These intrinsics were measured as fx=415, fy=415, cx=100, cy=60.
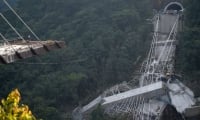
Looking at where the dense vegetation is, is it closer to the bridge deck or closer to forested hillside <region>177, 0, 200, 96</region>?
forested hillside <region>177, 0, 200, 96</region>

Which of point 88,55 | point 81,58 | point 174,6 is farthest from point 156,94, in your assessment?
point 174,6

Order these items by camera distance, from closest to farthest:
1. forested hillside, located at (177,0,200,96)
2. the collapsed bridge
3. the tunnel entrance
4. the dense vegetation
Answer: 1. the collapsed bridge
2. forested hillside, located at (177,0,200,96)
3. the dense vegetation
4. the tunnel entrance

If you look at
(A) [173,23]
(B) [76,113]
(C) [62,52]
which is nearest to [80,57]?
(C) [62,52]

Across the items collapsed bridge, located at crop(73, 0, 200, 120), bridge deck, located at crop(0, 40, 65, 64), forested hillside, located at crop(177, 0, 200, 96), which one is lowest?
collapsed bridge, located at crop(73, 0, 200, 120)

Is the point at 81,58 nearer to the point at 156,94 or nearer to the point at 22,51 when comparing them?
the point at 156,94

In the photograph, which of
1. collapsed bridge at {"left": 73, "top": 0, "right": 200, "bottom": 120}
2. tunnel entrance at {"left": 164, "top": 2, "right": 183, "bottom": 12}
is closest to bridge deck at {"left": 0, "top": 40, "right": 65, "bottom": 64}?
collapsed bridge at {"left": 73, "top": 0, "right": 200, "bottom": 120}

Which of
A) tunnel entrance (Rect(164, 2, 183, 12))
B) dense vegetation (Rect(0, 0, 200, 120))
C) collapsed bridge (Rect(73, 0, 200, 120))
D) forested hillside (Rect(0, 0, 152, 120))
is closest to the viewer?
collapsed bridge (Rect(73, 0, 200, 120))

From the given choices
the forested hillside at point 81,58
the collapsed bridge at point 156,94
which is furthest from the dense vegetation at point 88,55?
the collapsed bridge at point 156,94

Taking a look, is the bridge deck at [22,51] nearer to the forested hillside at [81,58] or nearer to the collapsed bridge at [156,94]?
the forested hillside at [81,58]

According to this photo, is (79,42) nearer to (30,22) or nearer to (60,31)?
(60,31)
